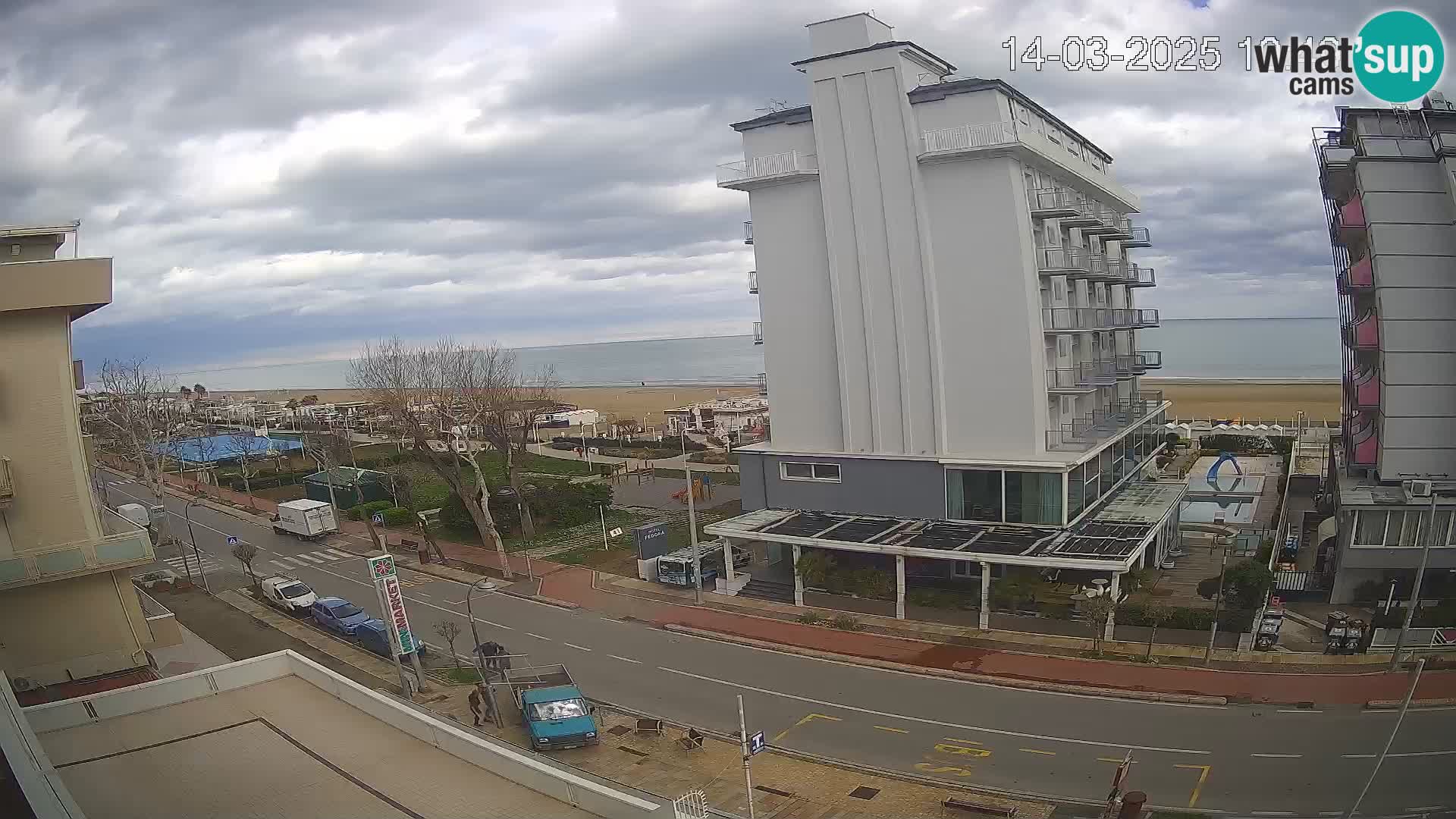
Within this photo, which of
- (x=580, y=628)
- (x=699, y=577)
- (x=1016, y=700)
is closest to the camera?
(x=1016, y=700)

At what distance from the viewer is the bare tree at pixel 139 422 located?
50094 millimetres

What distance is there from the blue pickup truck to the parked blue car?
9.73 m

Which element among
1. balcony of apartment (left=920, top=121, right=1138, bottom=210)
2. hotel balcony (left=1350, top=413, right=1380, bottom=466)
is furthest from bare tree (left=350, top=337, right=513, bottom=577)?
hotel balcony (left=1350, top=413, right=1380, bottom=466)

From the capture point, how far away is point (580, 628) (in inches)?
1191

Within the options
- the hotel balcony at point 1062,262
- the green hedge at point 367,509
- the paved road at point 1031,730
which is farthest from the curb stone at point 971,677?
the green hedge at point 367,509

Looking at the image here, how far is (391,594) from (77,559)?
26.5ft

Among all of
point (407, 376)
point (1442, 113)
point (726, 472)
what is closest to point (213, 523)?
point (407, 376)

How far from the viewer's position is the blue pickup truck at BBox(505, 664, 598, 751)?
2075 centimetres

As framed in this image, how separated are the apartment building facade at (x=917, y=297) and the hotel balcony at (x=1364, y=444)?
25.1 feet

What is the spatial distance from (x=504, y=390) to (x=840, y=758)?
1500 inches

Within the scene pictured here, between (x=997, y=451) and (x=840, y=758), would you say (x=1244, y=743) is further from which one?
(x=997, y=451)

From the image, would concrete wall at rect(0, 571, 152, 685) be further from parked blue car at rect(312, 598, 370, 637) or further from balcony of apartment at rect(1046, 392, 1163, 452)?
balcony of apartment at rect(1046, 392, 1163, 452)

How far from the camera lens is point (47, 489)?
909 inches

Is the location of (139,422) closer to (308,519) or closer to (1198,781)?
(308,519)
